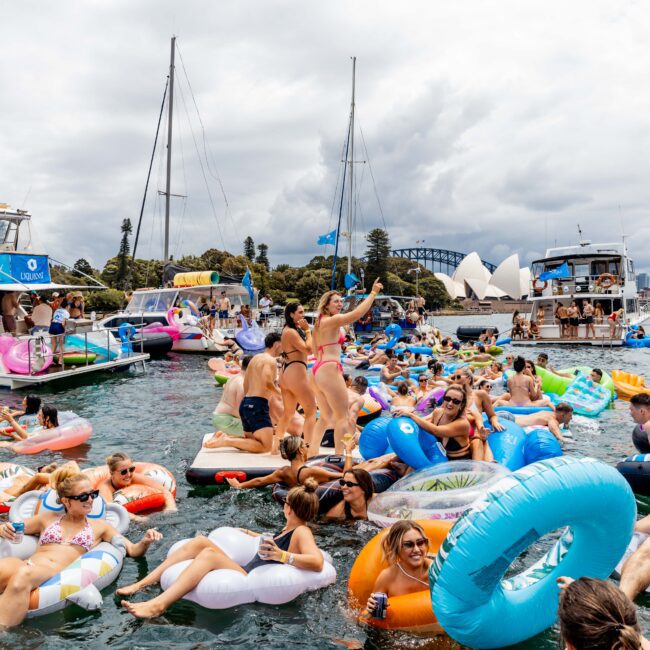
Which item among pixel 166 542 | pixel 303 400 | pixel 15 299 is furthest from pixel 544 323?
pixel 166 542

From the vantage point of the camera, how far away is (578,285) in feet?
99.5

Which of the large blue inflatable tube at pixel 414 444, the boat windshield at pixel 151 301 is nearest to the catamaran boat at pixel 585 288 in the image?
the boat windshield at pixel 151 301

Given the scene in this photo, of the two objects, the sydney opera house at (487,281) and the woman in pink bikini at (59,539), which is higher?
the sydney opera house at (487,281)

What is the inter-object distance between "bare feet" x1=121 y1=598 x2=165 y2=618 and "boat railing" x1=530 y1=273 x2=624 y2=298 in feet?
92.7

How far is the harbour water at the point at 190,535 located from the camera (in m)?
4.45

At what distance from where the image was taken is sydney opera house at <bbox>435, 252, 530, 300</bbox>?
104 meters

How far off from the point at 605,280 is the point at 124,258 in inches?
2142

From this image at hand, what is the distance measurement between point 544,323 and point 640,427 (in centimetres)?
2496

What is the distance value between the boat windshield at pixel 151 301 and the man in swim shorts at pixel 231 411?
17.6 metres

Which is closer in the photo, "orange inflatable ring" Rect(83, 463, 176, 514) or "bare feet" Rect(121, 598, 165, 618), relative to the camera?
"bare feet" Rect(121, 598, 165, 618)

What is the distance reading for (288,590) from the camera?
16.0 feet

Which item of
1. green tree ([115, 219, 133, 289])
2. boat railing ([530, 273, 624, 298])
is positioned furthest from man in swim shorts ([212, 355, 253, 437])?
green tree ([115, 219, 133, 289])

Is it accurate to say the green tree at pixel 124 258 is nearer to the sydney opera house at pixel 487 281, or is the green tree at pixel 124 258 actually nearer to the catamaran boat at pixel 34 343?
the catamaran boat at pixel 34 343

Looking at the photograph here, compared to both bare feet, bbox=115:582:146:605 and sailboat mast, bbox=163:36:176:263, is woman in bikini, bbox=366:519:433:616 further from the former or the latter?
sailboat mast, bbox=163:36:176:263
